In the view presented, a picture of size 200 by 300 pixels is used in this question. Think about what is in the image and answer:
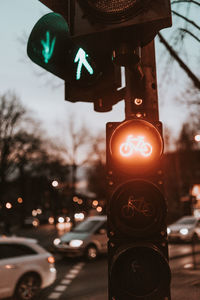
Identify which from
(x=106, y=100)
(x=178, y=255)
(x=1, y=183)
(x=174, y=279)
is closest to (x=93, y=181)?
(x=1, y=183)

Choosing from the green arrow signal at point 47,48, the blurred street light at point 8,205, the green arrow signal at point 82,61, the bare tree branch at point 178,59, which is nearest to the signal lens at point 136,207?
the green arrow signal at point 82,61

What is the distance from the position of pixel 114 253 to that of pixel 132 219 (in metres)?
0.20

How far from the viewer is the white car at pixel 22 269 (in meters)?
8.48

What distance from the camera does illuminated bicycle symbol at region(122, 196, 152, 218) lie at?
1.84 meters

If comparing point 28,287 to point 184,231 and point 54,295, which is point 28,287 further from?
point 184,231

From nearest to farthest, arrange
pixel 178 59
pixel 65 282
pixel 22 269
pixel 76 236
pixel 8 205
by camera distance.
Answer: pixel 178 59 < pixel 22 269 < pixel 65 282 < pixel 76 236 < pixel 8 205

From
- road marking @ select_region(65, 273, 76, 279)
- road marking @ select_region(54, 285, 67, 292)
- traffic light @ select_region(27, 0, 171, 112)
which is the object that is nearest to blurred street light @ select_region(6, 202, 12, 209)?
road marking @ select_region(65, 273, 76, 279)

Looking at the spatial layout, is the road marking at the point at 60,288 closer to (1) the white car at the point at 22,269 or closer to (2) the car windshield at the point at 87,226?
(1) the white car at the point at 22,269

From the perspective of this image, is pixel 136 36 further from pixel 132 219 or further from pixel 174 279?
pixel 174 279

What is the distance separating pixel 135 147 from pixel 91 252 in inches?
601

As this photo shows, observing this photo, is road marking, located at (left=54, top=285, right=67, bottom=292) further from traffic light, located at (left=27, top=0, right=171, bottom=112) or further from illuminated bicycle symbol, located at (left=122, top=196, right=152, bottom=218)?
illuminated bicycle symbol, located at (left=122, top=196, right=152, bottom=218)

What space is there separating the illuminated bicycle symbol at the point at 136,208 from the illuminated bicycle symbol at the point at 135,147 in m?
0.25

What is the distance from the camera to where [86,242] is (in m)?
16.5

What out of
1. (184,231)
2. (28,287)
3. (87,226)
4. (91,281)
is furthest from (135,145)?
(184,231)
